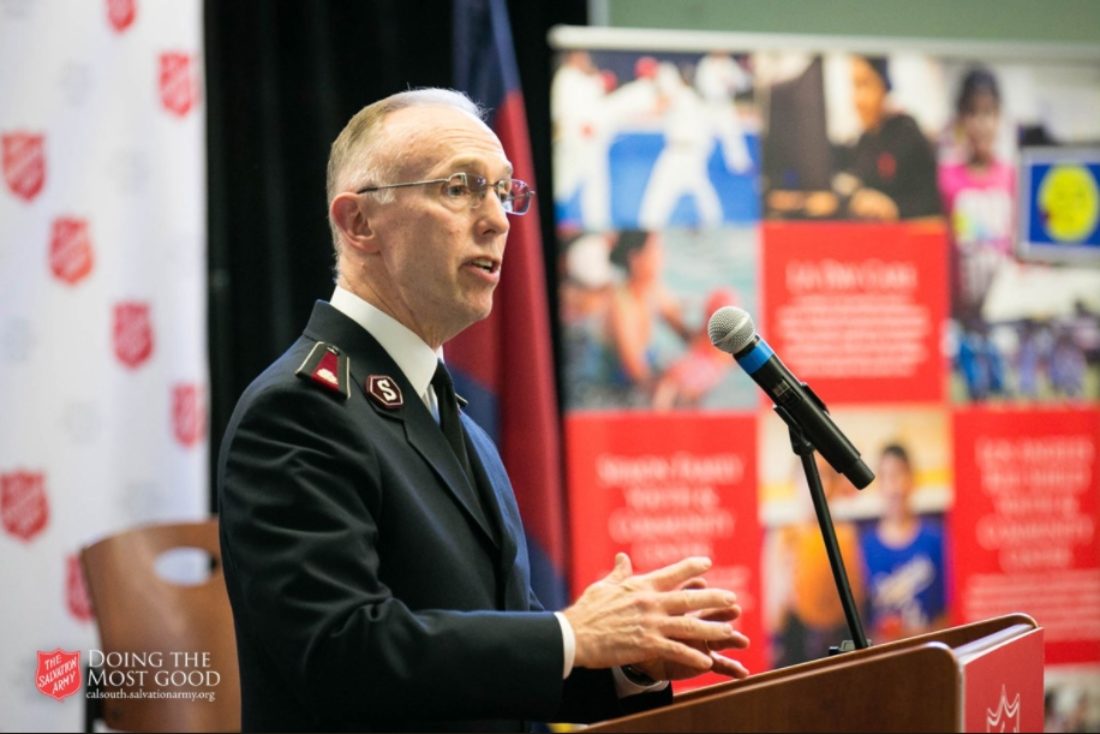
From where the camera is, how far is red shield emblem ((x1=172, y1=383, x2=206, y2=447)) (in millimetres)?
3736

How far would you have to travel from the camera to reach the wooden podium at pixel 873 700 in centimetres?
131

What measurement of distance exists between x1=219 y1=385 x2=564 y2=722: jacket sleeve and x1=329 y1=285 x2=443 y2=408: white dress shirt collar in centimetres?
27

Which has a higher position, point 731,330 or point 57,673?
point 731,330

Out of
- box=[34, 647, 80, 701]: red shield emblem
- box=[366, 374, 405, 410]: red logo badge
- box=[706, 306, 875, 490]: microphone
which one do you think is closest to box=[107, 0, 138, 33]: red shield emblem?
box=[34, 647, 80, 701]: red shield emblem

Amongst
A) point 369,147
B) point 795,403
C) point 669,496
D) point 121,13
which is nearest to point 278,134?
point 121,13

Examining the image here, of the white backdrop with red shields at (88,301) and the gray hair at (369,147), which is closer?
the gray hair at (369,147)

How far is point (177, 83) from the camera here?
148 inches

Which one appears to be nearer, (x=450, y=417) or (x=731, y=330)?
(x=731, y=330)

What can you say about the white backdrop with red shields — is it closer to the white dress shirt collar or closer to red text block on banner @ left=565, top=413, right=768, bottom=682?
red text block on banner @ left=565, top=413, right=768, bottom=682

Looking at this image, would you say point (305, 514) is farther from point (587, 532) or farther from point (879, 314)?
point (879, 314)

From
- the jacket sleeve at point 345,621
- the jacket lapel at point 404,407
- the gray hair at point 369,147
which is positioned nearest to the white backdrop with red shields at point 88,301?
the gray hair at point 369,147

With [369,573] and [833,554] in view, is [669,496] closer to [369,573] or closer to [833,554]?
[833,554]

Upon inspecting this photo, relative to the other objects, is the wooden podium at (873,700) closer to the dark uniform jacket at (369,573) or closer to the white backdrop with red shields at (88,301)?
the dark uniform jacket at (369,573)

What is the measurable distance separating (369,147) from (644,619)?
866mm
